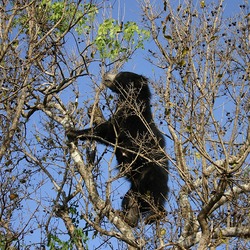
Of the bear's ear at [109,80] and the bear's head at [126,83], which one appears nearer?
the bear's ear at [109,80]

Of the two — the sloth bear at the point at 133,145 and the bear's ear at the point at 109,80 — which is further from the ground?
the bear's ear at the point at 109,80

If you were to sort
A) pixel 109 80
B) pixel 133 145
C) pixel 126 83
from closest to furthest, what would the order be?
pixel 133 145 → pixel 109 80 → pixel 126 83

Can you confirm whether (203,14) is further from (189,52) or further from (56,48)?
(56,48)

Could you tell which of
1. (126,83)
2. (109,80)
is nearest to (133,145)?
(109,80)

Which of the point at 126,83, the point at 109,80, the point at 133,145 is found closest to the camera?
the point at 133,145

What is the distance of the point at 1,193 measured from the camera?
22.9 feet

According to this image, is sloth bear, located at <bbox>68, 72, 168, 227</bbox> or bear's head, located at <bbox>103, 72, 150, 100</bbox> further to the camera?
bear's head, located at <bbox>103, 72, 150, 100</bbox>

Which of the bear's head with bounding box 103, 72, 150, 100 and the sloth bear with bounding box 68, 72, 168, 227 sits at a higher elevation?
the bear's head with bounding box 103, 72, 150, 100

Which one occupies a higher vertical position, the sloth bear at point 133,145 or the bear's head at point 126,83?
the bear's head at point 126,83

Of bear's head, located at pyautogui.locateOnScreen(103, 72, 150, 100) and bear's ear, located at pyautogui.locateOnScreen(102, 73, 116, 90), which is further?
bear's head, located at pyautogui.locateOnScreen(103, 72, 150, 100)

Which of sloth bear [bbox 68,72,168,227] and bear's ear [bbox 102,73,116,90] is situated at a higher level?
bear's ear [bbox 102,73,116,90]

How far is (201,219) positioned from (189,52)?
6.30 feet

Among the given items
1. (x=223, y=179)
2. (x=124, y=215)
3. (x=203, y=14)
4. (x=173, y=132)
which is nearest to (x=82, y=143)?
(x=124, y=215)

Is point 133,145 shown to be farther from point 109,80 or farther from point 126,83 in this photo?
point 126,83
